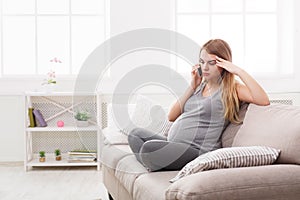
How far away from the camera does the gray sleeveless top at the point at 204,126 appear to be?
285 centimetres

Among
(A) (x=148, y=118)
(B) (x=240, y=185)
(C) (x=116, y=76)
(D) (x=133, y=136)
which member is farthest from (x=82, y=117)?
(B) (x=240, y=185)

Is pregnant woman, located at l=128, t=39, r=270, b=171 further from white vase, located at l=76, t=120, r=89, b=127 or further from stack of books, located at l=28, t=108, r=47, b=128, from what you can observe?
stack of books, located at l=28, t=108, r=47, b=128

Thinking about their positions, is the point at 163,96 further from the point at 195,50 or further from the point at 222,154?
the point at 222,154

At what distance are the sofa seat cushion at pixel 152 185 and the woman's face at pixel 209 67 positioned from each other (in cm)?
64

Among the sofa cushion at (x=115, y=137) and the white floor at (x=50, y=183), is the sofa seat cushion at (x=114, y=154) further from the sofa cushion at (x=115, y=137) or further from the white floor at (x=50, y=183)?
the white floor at (x=50, y=183)

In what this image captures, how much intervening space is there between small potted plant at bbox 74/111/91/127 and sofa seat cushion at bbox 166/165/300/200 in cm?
306


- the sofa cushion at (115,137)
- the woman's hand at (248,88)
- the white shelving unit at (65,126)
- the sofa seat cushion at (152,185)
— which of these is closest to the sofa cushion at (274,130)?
the woman's hand at (248,88)

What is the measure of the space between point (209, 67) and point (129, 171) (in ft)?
2.37

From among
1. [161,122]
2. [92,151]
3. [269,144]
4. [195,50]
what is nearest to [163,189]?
[269,144]

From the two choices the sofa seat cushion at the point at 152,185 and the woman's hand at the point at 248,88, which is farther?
the woman's hand at the point at 248,88

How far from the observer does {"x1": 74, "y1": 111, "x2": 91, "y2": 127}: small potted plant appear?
5.06 meters

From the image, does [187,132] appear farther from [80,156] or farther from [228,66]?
[80,156]

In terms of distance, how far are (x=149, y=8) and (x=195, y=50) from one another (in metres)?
0.66

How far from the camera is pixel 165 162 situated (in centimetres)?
265
